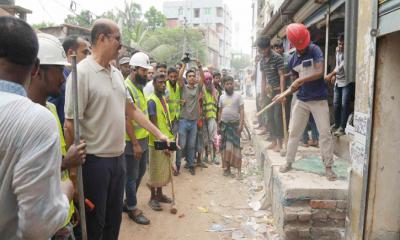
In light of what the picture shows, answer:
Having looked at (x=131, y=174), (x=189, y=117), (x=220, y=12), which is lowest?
(x=131, y=174)

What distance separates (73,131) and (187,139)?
4742 mm

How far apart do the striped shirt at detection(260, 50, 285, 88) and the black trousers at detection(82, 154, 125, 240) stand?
4117mm

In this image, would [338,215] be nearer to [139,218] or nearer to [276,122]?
[139,218]

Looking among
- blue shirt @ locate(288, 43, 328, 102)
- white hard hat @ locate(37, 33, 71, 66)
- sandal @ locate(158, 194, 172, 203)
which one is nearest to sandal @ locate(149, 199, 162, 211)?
sandal @ locate(158, 194, 172, 203)

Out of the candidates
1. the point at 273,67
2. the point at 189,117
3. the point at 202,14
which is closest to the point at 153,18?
the point at 202,14

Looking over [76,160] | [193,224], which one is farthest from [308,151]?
[76,160]

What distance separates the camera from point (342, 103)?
563 centimetres

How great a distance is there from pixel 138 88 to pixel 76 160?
2666 millimetres

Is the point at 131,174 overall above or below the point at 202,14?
below

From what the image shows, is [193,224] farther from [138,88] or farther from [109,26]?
[109,26]

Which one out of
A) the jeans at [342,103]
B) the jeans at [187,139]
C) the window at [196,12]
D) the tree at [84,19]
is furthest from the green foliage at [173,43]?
the window at [196,12]

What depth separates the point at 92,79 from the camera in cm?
270

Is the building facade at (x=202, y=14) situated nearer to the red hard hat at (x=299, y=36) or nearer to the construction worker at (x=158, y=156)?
the construction worker at (x=158, y=156)

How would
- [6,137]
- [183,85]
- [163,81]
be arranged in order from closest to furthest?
[6,137], [163,81], [183,85]
